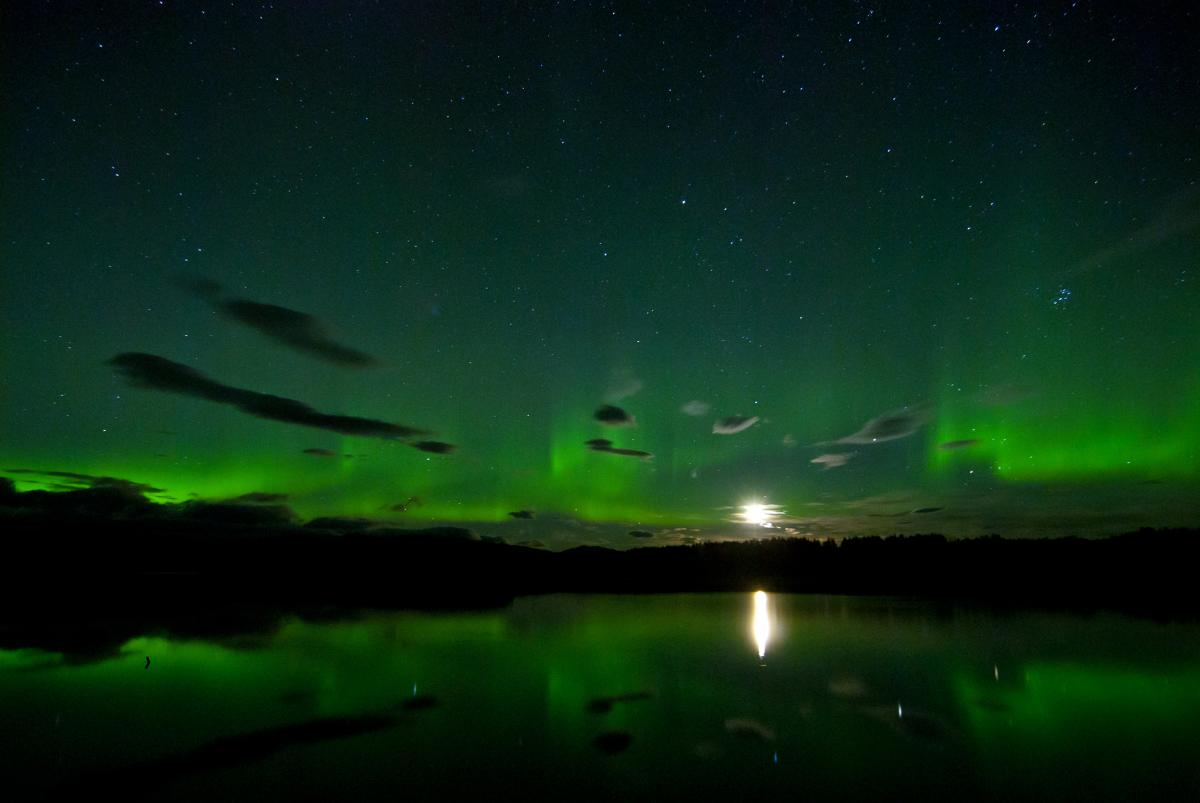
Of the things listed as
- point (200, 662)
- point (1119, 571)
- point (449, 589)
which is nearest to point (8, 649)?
point (200, 662)

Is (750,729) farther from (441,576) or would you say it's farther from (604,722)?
(441,576)

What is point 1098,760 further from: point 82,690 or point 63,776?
point 82,690

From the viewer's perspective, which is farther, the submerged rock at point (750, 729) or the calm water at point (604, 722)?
the submerged rock at point (750, 729)

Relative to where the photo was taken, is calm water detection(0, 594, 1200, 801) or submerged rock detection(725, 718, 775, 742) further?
submerged rock detection(725, 718, 775, 742)

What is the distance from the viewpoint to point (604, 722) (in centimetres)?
1465

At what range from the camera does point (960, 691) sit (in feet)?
62.3

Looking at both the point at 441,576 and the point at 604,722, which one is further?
the point at 441,576

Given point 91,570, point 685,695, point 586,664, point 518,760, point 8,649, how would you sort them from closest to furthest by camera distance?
point 518,760 → point 685,695 → point 586,664 → point 8,649 → point 91,570

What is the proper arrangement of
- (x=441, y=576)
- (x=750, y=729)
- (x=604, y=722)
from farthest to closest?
(x=441, y=576)
(x=604, y=722)
(x=750, y=729)

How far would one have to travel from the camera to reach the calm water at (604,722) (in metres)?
10.8

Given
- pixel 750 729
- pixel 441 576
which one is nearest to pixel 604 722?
pixel 750 729

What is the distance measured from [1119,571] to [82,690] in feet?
440

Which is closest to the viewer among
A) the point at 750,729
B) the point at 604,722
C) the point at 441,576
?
the point at 750,729

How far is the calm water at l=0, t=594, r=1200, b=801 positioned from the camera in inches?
424
